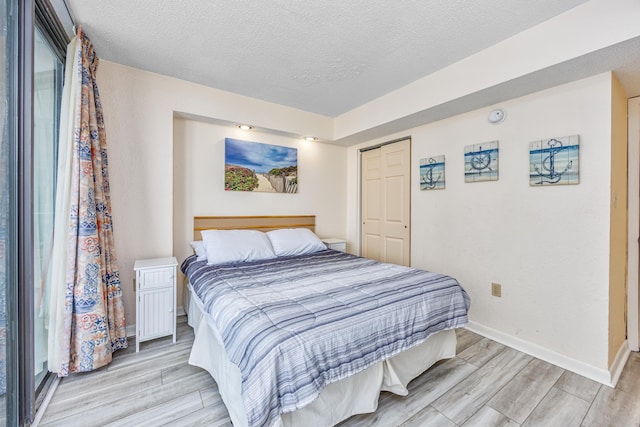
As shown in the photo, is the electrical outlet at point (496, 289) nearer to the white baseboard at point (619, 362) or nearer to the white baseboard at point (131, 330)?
A: the white baseboard at point (619, 362)

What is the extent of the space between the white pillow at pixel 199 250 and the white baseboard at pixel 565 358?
9.09 ft

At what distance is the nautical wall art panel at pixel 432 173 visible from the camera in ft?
9.59

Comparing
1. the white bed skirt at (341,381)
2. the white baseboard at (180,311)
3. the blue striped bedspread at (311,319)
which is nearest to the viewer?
the blue striped bedspread at (311,319)

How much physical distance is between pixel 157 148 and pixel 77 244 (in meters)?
1.14

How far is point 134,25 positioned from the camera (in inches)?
75.7

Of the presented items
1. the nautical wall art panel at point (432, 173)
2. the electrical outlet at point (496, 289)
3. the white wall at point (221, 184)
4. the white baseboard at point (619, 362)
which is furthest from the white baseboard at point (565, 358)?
the white wall at point (221, 184)

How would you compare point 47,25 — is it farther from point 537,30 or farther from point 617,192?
point 617,192

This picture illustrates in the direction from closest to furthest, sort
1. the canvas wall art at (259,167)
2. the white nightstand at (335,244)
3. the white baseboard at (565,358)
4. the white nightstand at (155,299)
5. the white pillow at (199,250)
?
1. the white baseboard at (565,358)
2. the white nightstand at (155,299)
3. the white pillow at (199,250)
4. the canvas wall art at (259,167)
5. the white nightstand at (335,244)

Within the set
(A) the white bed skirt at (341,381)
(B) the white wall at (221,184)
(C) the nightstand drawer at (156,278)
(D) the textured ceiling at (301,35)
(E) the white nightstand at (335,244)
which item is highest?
(D) the textured ceiling at (301,35)

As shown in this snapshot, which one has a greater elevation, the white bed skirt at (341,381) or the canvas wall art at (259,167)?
the canvas wall art at (259,167)

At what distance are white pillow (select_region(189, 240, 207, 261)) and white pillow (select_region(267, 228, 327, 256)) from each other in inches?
27.9

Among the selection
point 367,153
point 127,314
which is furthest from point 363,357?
point 367,153

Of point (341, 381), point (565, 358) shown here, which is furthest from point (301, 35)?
point (565, 358)

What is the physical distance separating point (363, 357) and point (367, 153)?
3.11m
